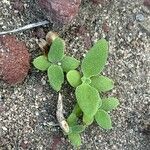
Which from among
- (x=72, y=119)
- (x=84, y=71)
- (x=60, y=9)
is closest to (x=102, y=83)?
(x=84, y=71)

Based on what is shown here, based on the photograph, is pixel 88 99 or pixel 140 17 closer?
pixel 88 99

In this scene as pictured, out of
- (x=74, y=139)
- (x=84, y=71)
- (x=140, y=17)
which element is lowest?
(x=74, y=139)

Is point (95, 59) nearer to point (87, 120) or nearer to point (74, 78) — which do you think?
point (74, 78)

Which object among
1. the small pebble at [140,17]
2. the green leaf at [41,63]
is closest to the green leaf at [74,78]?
the green leaf at [41,63]

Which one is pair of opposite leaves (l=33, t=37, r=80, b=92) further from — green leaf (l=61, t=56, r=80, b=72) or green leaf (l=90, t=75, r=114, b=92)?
green leaf (l=90, t=75, r=114, b=92)

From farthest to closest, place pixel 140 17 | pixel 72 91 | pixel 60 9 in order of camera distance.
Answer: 1. pixel 140 17
2. pixel 72 91
3. pixel 60 9

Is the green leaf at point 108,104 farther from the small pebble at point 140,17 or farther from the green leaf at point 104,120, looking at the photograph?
the small pebble at point 140,17

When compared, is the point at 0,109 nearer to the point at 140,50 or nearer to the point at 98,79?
the point at 98,79
